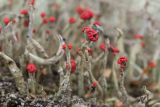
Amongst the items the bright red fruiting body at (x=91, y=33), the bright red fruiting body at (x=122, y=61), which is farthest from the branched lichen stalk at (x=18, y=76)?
the bright red fruiting body at (x=122, y=61)

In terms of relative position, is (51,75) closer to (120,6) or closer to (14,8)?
(14,8)

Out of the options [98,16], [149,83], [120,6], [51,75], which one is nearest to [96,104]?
[51,75]

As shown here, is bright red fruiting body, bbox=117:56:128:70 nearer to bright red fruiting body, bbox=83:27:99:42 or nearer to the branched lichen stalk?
bright red fruiting body, bbox=83:27:99:42

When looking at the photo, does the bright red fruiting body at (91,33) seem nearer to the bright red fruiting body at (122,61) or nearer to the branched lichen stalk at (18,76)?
the bright red fruiting body at (122,61)

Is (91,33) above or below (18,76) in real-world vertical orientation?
above

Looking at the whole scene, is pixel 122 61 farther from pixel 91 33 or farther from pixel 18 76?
pixel 18 76

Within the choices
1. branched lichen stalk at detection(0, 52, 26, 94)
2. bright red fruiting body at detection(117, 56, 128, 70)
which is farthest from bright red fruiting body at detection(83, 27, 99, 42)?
branched lichen stalk at detection(0, 52, 26, 94)

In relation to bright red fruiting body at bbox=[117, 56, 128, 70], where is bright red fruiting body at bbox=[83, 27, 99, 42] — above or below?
above

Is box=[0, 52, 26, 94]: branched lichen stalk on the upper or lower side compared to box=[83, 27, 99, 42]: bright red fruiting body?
lower

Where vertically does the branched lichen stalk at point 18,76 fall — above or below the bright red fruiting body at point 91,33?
below

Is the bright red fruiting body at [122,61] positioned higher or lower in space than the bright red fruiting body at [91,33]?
lower

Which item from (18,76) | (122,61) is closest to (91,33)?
(122,61)
